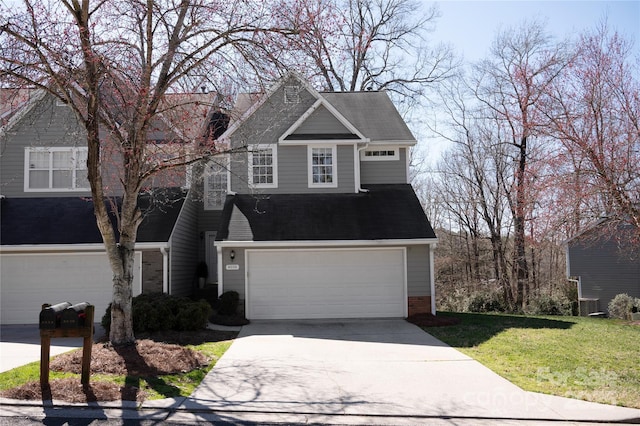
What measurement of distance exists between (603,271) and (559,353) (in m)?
16.1

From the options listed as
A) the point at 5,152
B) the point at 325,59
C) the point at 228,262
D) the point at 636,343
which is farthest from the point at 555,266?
the point at 5,152

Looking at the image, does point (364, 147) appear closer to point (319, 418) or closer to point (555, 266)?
point (319, 418)

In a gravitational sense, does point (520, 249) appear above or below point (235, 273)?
above

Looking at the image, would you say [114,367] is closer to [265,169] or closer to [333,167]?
[265,169]

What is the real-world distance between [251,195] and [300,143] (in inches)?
93.6

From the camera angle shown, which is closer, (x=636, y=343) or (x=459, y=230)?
(x=636, y=343)

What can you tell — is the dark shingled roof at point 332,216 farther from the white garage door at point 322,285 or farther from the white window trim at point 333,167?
the white garage door at point 322,285

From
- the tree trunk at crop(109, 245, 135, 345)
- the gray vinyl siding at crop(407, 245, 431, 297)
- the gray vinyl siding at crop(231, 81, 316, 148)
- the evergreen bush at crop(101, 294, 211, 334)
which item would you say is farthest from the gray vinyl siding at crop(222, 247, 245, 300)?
the tree trunk at crop(109, 245, 135, 345)

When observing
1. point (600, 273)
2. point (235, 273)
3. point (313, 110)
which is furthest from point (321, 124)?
point (600, 273)

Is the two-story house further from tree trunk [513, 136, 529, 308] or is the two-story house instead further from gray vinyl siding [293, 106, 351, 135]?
tree trunk [513, 136, 529, 308]

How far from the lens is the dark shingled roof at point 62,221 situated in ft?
52.6

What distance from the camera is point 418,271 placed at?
1661 centimetres

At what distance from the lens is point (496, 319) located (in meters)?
16.9

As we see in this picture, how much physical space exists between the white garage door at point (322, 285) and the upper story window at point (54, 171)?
6583 mm
